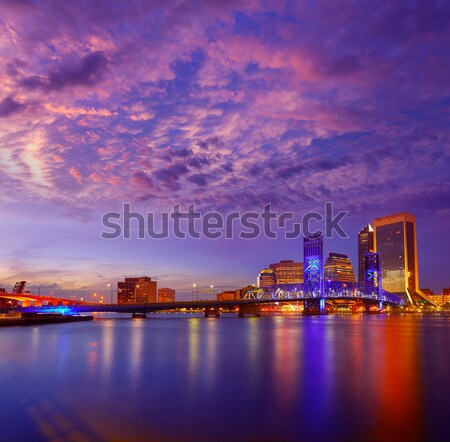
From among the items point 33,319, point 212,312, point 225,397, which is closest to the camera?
point 225,397

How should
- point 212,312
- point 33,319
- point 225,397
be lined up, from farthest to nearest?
point 212,312 < point 33,319 < point 225,397

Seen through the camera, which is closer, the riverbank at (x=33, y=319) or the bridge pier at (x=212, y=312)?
the riverbank at (x=33, y=319)

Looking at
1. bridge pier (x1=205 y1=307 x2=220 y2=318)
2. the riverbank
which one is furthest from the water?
bridge pier (x1=205 y1=307 x2=220 y2=318)

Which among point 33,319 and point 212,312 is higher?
point 33,319

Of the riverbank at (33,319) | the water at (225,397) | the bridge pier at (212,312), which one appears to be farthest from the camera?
the bridge pier at (212,312)

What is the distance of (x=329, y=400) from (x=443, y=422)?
555 centimetres

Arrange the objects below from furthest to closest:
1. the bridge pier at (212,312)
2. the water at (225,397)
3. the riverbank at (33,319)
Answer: the bridge pier at (212,312), the riverbank at (33,319), the water at (225,397)

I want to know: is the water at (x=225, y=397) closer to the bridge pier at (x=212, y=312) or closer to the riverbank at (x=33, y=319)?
the riverbank at (x=33, y=319)

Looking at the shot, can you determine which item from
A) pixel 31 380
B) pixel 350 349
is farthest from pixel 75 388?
pixel 350 349

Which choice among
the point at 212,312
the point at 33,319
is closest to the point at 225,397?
the point at 33,319

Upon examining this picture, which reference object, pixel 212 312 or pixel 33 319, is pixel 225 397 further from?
pixel 212 312

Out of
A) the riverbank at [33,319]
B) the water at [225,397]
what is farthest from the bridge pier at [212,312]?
the water at [225,397]

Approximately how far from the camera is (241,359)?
40.1m

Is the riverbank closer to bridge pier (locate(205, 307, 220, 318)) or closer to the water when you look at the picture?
bridge pier (locate(205, 307, 220, 318))
